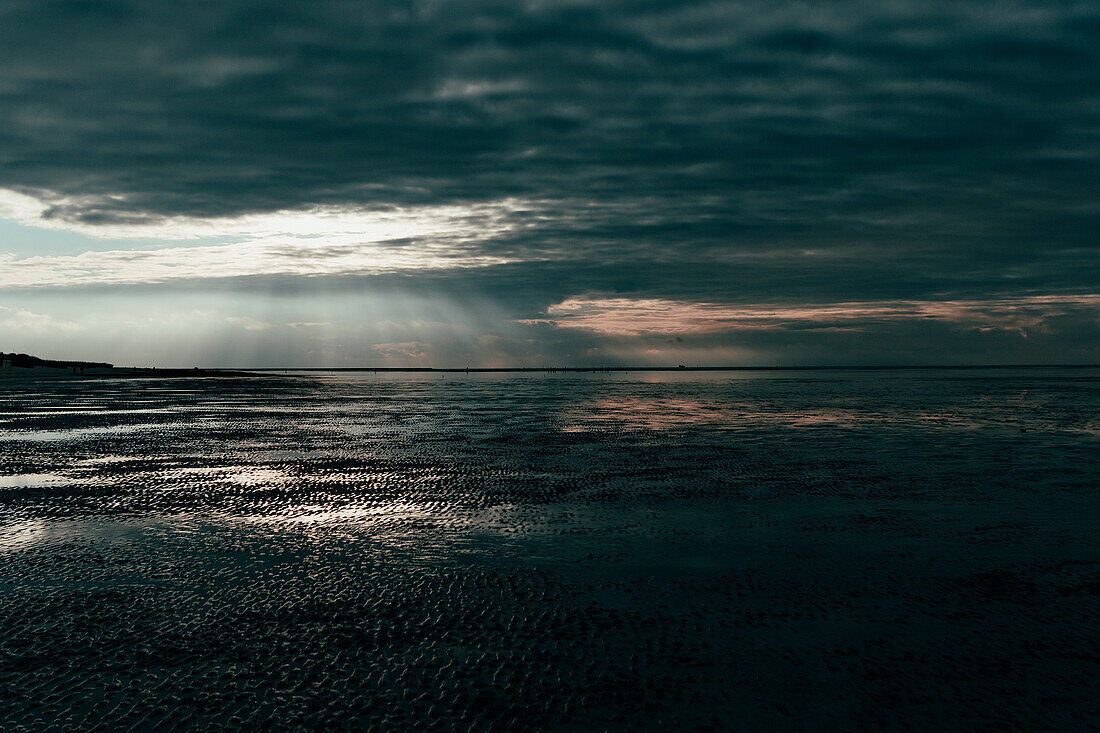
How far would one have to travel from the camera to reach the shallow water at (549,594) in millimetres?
6195

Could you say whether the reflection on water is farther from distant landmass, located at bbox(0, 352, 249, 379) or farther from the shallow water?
distant landmass, located at bbox(0, 352, 249, 379)

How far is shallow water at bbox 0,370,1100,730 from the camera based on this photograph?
620 centimetres

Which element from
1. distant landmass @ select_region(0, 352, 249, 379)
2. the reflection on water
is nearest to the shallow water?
the reflection on water

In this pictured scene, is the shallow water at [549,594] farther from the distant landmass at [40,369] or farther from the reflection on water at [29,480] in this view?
the distant landmass at [40,369]

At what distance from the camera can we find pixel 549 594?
29.2 ft

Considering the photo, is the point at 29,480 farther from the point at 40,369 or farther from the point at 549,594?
the point at 40,369

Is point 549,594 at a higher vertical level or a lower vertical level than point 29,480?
lower

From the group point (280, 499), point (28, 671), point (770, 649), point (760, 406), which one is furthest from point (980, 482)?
point (760, 406)

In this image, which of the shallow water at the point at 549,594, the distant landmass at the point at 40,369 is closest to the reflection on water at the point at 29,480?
the shallow water at the point at 549,594

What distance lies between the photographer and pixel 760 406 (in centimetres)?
4769

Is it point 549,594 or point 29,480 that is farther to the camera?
point 29,480

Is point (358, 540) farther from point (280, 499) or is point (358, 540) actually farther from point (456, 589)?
point (280, 499)

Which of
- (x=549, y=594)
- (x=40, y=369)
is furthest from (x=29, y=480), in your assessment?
(x=40, y=369)

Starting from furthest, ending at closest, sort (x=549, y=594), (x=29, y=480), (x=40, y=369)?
(x=40, y=369), (x=29, y=480), (x=549, y=594)
